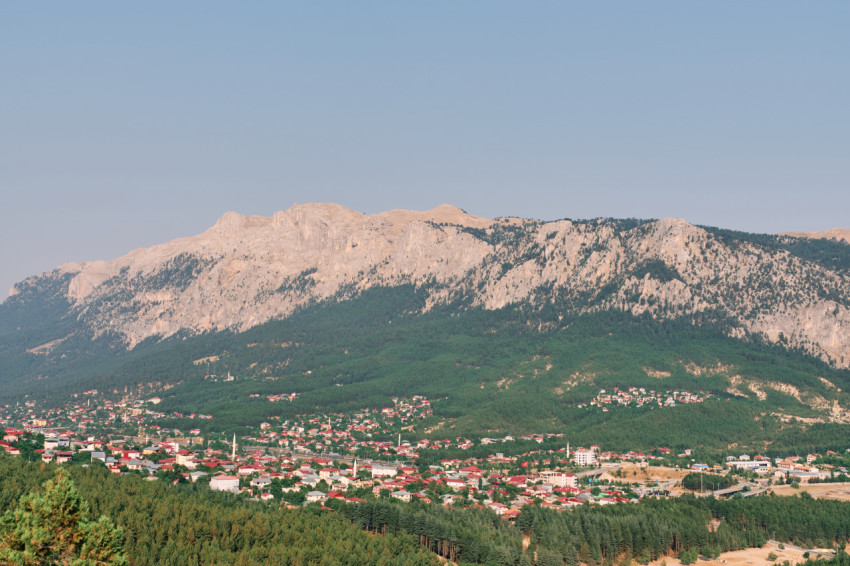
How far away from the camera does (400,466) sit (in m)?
151

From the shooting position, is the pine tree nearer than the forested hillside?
Yes

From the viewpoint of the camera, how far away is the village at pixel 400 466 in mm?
118156

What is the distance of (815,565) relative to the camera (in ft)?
298

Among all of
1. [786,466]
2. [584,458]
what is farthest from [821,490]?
[584,458]

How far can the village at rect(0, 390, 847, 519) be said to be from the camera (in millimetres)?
118156

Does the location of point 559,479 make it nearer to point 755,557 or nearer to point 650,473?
point 650,473

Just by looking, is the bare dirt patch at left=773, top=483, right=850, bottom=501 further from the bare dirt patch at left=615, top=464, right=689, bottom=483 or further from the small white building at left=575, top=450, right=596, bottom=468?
the small white building at left=575, top=450, right=596, bottom=468

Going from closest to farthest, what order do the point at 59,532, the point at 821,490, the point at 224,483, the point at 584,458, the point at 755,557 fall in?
the point at 59,532 < the point at 755,557 < the point at 224,483 < the point at 821,490 < the point at 584,458

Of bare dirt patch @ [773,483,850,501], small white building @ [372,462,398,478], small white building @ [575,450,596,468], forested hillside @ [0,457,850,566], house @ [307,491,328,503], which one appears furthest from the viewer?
small white building @ [575,450,596,468]

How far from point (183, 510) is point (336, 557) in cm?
1739

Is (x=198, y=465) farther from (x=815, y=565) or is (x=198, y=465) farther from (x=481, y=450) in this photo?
(x=815, y=565)

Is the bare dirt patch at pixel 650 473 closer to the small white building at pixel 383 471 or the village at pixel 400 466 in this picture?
the village at pixel 400 466

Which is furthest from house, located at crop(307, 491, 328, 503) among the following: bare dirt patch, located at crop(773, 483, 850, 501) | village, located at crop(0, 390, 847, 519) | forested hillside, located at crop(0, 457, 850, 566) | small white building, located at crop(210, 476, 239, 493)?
bare dirt patch, located at crop(773, 483, 850, 501)

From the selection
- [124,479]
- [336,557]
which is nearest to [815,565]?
[336,557]
